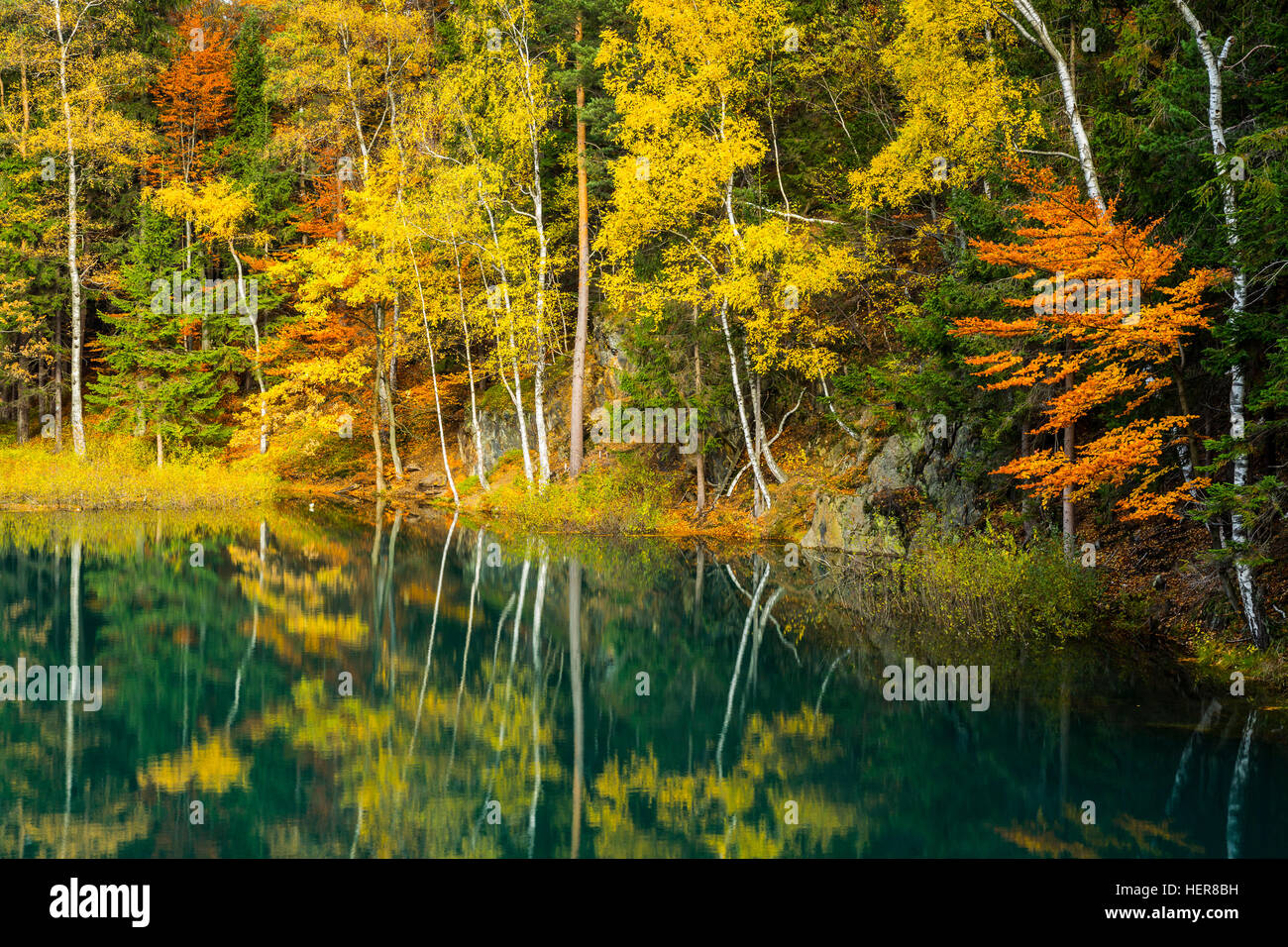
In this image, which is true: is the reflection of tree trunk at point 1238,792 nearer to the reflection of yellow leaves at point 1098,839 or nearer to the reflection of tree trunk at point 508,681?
the reflection of yellow leaves at point 1098,839

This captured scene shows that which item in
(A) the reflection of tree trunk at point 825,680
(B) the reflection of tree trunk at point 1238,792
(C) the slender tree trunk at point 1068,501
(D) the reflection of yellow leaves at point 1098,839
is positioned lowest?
(D) the reflection of yellow leaves at point 1098,839

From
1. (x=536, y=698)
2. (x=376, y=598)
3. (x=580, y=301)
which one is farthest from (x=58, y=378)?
(x=536, y=698)

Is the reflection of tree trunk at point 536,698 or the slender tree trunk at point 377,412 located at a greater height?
the slender tree trunk at point 377,412

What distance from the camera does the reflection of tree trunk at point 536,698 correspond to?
27.0 ft

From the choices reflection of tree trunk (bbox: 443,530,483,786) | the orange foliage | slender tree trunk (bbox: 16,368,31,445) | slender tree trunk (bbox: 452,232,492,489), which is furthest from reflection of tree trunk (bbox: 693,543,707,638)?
the orange foliage

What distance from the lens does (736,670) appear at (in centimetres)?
1362

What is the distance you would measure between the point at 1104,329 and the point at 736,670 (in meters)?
6.16

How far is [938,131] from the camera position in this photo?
19203 mm

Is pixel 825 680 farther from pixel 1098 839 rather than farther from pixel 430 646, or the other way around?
pixel 430 646

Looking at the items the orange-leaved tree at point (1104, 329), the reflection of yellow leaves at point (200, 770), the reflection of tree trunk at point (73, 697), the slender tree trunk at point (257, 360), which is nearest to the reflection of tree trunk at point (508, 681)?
the reflection of yellow leaves at point (200, 770)

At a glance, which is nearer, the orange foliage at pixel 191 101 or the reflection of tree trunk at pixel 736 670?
the reflection of tree trunk at pixel 736 670

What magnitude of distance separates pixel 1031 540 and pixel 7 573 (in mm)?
17964

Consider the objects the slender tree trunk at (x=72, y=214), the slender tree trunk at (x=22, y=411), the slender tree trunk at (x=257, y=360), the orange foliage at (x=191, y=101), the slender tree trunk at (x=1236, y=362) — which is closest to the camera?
the slender tree trunk at (x=1236, y=362)

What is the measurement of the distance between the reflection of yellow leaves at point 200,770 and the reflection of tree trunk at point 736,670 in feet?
13.9
